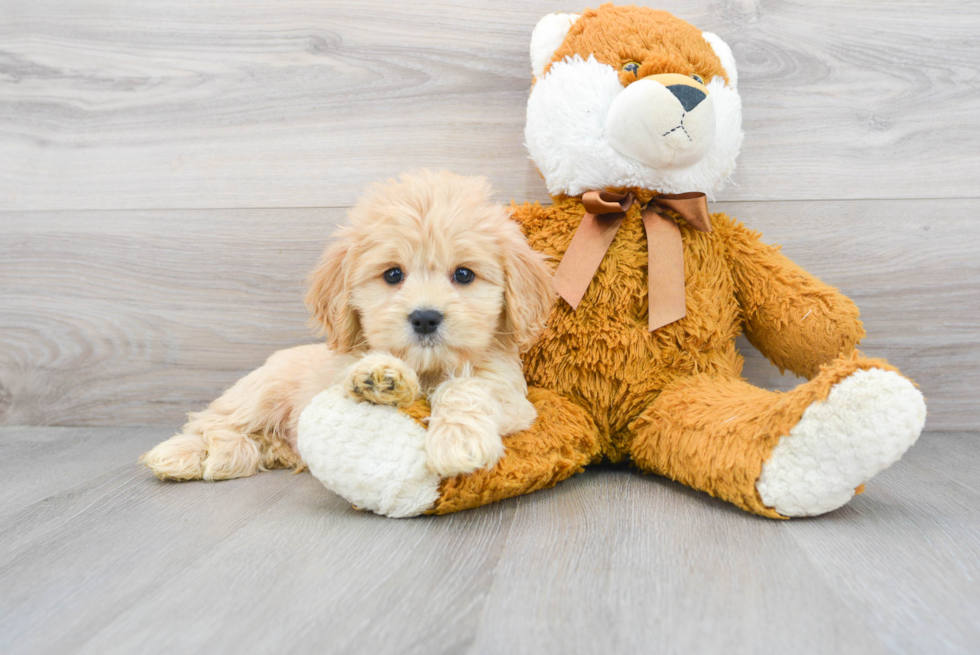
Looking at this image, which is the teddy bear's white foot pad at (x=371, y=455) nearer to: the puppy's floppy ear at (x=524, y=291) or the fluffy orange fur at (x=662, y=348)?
the fluffy orange fur at (x=662, y=348)

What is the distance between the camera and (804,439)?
959 mm

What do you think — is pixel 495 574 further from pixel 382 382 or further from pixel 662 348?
pixel 662 348

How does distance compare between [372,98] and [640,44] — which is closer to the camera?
[640,44]

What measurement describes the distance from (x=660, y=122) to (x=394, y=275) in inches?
21.9

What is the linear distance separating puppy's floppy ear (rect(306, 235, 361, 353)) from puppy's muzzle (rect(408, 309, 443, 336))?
17cm

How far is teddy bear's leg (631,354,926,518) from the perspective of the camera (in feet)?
2.98

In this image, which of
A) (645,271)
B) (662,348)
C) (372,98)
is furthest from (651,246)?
(372,98)

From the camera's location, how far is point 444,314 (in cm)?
104

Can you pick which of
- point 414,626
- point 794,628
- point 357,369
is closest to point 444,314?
point 357,369

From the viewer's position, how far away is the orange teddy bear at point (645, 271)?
1174 millimetres

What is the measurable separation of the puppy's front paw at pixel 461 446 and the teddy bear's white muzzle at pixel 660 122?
0.60 metres

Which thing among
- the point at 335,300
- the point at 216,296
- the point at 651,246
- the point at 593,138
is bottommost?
the point at 216,296

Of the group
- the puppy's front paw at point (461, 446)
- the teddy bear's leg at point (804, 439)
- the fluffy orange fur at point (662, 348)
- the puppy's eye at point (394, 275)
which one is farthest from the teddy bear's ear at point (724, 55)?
the puppy's front paw at point (461, 446)

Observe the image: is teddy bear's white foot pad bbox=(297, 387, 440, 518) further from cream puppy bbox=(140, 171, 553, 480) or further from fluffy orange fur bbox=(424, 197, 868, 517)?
fluffy orange fur bbox=(424, 197, 868, 517)
